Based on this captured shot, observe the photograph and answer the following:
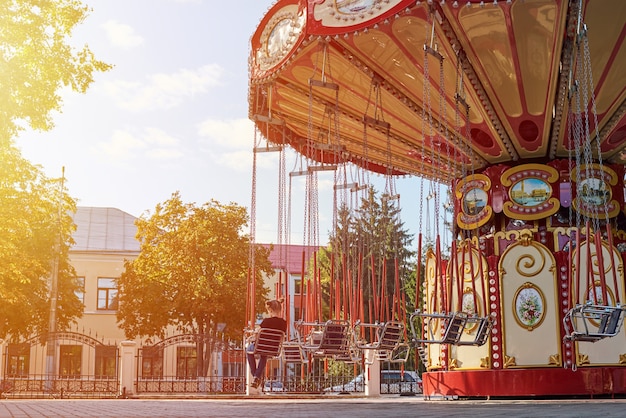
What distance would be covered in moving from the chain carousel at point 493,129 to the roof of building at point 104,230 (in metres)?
32.3

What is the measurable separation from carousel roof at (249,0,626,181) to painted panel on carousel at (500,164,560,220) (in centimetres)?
38

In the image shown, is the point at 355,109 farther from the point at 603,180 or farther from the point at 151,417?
the point at 151,417

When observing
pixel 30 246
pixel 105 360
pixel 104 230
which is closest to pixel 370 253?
pixel 30 246

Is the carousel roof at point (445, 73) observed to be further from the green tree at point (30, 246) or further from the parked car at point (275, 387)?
the parked car at point (275, 387)

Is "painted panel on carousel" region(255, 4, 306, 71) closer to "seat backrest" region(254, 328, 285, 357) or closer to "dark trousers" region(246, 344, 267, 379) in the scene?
"seat backrest" region(254, 328, 285, 357)

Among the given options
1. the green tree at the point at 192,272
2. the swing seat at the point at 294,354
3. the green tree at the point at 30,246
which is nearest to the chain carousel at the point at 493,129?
the swing seat at the point at 294,354

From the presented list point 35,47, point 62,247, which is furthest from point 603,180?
point 62,247

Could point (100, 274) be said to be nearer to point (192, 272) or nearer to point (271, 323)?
point (192, 272)

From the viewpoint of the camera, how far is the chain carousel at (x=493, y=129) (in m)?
12.7

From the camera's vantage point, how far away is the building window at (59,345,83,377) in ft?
150

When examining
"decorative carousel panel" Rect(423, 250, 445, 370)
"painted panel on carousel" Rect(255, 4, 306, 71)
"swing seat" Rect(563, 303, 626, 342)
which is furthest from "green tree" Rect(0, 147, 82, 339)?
"swing seat" Rect(563, 303, 626, 342)

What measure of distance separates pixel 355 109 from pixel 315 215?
231cm

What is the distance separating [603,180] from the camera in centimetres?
1731

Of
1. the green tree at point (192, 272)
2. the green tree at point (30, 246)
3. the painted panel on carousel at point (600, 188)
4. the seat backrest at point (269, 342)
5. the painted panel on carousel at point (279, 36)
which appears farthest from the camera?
the green tree at point (192, 272)
